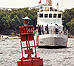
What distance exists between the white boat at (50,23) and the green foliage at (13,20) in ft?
270

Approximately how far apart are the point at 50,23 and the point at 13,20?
91173 millimetres

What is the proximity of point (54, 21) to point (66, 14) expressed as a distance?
97.3m

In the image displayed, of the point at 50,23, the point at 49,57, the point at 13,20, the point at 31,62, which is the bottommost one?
the point at 49,57

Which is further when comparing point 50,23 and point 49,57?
point 50,23

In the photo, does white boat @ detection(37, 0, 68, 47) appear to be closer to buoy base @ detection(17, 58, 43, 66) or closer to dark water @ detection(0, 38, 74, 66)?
dark water @ detection(0, 38, 74, 66)

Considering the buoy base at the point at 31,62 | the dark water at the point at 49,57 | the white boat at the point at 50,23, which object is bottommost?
the dark water at the point at 49,57

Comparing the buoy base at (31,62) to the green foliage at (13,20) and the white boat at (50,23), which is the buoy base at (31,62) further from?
the green foliage at (13,20)

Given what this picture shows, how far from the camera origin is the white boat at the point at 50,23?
189ft

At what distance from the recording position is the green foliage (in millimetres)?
153250

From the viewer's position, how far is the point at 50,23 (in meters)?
64.6

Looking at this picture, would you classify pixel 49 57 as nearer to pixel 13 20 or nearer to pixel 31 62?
pixel 31 62

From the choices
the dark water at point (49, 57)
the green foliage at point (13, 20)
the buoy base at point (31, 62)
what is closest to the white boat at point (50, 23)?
the dark water at point (49, 57)

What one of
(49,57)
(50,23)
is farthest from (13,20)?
(49,57)

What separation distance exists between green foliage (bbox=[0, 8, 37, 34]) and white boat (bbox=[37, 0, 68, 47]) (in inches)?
3239
